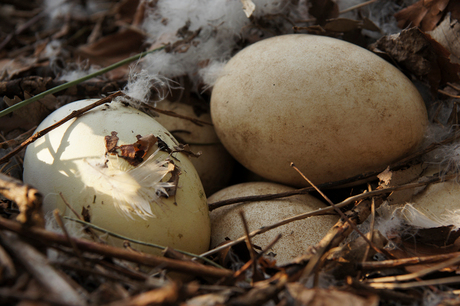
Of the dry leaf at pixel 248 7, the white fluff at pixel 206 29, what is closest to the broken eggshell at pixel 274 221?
the white fluff at pixel 206 29

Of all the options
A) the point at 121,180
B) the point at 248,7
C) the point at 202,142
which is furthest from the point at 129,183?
the point at 248,7

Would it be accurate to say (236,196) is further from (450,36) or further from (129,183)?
(450,36)

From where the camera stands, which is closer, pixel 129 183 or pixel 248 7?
pixel 129 183

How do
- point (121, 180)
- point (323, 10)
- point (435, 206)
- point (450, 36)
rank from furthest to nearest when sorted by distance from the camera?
point (323, 10) → point (450, 36) → point (435, 206) → point (121, 180)

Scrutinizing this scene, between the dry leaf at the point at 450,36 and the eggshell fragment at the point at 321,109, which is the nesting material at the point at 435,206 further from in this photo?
the dry leaf at the point at 450,36

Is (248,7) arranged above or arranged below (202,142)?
above

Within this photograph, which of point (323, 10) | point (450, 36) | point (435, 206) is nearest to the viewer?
point (435, 206)

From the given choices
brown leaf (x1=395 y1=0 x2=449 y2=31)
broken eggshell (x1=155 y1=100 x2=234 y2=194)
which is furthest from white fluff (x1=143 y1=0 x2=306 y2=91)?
brown leaf (x1=395 y1=0 x2=449 y2=31)
